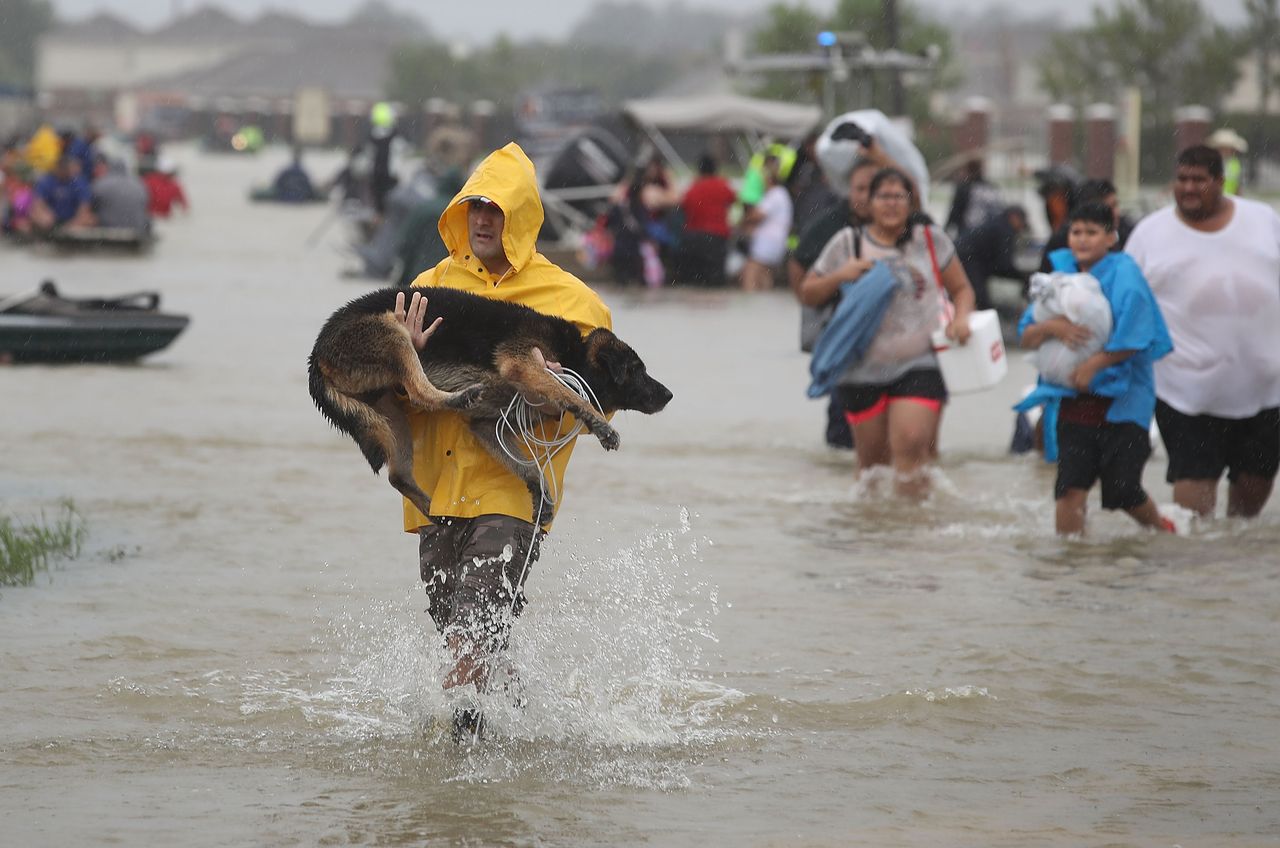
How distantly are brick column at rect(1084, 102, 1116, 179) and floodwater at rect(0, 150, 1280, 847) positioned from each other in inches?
1406

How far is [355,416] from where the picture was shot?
531cm

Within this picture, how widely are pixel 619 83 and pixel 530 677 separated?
15283 centimetres

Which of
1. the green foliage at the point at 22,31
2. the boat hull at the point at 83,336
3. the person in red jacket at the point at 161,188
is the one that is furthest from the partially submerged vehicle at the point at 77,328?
the green foliage at the point at 22,31

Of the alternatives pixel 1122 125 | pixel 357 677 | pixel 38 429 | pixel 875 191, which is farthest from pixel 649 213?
pixel 1122 125

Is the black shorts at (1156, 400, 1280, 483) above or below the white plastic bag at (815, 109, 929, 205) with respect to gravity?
below

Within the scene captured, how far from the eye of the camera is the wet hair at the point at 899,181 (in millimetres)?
9102

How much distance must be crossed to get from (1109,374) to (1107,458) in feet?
1.29

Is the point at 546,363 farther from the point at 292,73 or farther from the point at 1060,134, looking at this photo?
the point at 292,73

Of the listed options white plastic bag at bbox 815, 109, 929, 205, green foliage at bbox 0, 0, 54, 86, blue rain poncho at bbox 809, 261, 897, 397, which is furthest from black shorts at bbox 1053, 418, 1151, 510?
green foliage at bbox 0, 0, 54, 86

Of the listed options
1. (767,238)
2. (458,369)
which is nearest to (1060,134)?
(767,238)

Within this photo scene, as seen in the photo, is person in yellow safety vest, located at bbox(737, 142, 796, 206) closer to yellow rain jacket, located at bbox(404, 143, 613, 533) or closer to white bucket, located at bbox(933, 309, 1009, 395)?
white bucket, located at bbox(933, 309, 1009, 395)

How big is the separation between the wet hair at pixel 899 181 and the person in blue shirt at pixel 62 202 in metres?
21.2

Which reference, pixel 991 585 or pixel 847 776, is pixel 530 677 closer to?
pixel 847 776

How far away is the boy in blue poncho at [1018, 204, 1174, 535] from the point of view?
820cm
